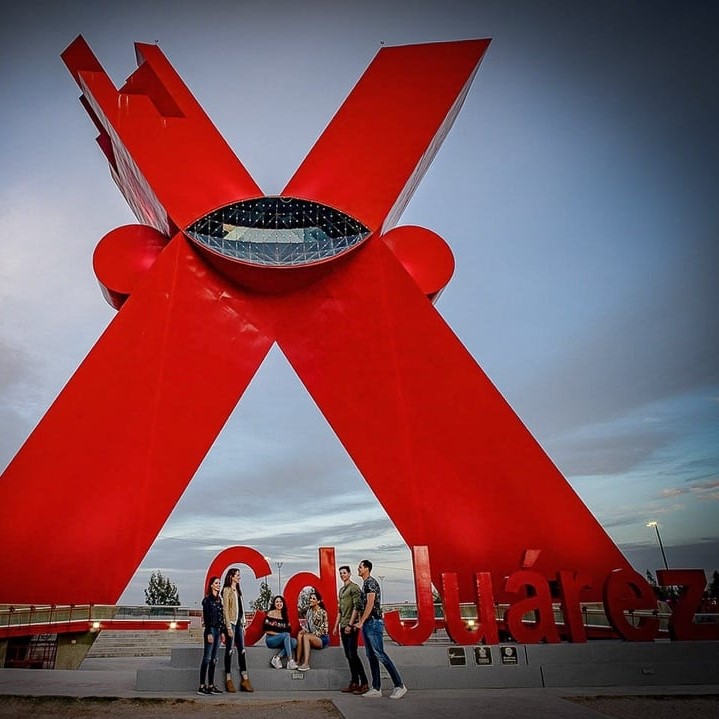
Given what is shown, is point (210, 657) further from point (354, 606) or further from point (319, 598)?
point (319, 598)

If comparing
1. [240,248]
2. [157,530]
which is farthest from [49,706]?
[240,248]

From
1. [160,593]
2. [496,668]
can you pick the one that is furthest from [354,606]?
[160,593]

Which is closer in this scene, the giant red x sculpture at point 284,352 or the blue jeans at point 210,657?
the blue jeans at point 210,657

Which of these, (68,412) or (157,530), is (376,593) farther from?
(68,412)

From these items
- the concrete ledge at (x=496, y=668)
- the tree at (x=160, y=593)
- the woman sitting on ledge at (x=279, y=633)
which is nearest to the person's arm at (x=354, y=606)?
the concrete ledge at (x=496, y=668)

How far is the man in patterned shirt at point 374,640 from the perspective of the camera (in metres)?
4.83

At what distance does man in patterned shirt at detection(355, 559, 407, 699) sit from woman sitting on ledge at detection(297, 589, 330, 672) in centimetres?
88

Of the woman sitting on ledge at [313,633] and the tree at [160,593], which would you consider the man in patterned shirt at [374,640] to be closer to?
the woman sitting on ledge at [313,633]

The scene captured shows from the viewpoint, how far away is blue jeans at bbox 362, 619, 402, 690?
191 inches

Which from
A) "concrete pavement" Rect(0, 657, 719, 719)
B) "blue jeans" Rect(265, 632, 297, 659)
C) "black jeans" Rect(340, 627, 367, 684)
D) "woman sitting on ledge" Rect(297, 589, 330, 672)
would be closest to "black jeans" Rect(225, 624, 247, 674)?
"concrete pavement" Rect(0, 657, 719, 719)

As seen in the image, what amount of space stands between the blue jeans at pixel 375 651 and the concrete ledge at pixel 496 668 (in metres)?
0.64

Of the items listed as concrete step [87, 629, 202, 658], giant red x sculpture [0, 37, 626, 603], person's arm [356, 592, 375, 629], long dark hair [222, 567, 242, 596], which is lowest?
concrete step [87, 629, 202, 658]

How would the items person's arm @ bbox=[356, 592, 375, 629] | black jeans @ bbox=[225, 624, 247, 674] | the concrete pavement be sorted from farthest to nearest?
black jeans @ bbox=[225, 624, 247, 674]
person's arm @ bbox=[356, 592, 375, 629]
the concrete pavement

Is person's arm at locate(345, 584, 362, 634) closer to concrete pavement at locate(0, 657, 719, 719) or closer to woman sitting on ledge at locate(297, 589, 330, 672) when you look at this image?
concrete pavement at locate(0, 657, 719, 719)
